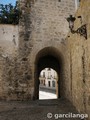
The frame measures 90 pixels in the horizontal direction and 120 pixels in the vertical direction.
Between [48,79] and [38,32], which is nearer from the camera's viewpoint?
[38,32]

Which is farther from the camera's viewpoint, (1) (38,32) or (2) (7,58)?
(1) (38,32)

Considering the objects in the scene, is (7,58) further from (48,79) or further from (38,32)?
(48,79)

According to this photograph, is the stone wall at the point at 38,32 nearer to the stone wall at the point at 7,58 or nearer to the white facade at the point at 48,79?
the stone wall at the point at 7,58

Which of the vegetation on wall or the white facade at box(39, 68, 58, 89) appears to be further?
the white facade at box(39, 68, 58, 89)

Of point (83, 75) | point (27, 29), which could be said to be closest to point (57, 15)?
point (27, 29)

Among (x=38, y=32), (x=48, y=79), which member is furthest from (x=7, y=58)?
(x=48, y=79)

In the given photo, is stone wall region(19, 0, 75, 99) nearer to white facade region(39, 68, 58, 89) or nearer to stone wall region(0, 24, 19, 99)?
stone wall region(0, 24, 19, 99)

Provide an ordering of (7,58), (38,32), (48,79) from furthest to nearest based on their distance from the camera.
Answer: (48,79) < (38,32) < (7,58)

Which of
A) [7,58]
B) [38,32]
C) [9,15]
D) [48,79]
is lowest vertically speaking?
[48,79]

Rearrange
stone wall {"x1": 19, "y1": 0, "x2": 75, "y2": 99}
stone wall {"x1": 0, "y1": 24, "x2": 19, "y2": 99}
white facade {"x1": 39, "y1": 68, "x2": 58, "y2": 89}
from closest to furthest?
stone wall {"x1": 0, "y1": 24, "x2": 19, "y2": 99}, stone wall {"x1": 19, "y1": 0, "x2": 75, "y2": 99}, white facade {"x1": 39, "y1": 68, "x2": 58, "y2": 89}

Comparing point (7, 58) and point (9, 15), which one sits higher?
point (9, 15)

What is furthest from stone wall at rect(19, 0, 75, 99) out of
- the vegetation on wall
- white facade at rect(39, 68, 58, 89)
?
white facade at rect(39, 68, 58, 89)

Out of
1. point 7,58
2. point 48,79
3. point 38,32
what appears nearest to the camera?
point 7,58

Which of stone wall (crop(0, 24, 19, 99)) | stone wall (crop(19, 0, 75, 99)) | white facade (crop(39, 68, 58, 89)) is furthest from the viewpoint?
white facade (crop(39, 68, 58, 89))
